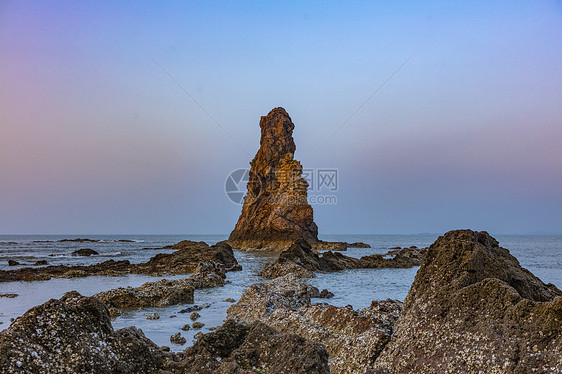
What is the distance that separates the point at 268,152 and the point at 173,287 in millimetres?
54010

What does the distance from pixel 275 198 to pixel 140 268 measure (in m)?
39.0

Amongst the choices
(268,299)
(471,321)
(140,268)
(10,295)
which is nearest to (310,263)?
(140,268)

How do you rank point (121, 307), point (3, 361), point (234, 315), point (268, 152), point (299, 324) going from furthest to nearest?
point (268, 152) < point (121, 307) < point (234, 315) < point (299, 324) < point (3, 361)

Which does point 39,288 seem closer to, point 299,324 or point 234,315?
point 234,315

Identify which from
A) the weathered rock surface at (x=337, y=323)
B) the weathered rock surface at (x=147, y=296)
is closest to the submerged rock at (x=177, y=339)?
the weathered rock surface at (x=337, y=323)

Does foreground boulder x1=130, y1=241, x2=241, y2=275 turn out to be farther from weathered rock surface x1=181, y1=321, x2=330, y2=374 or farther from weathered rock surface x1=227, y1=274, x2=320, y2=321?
weathered rock surface x1=181, y1=321, x2=330, y2=374

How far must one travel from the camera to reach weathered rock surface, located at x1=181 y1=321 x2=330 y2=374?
4223 millimetres

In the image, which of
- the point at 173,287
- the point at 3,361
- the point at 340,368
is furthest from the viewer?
the point at 173,287

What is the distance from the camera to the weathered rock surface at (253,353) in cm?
422

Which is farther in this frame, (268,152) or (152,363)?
(268,152)

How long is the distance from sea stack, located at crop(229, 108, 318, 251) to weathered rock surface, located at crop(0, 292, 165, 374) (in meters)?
53.4

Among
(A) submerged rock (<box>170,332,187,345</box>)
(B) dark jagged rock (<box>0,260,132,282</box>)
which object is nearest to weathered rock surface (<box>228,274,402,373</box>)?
(A) submerged rock (<box>170,332,187,345</box>)

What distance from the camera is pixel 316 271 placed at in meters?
26.0

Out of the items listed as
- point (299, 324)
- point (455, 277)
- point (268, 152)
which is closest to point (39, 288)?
point (299, 324)
